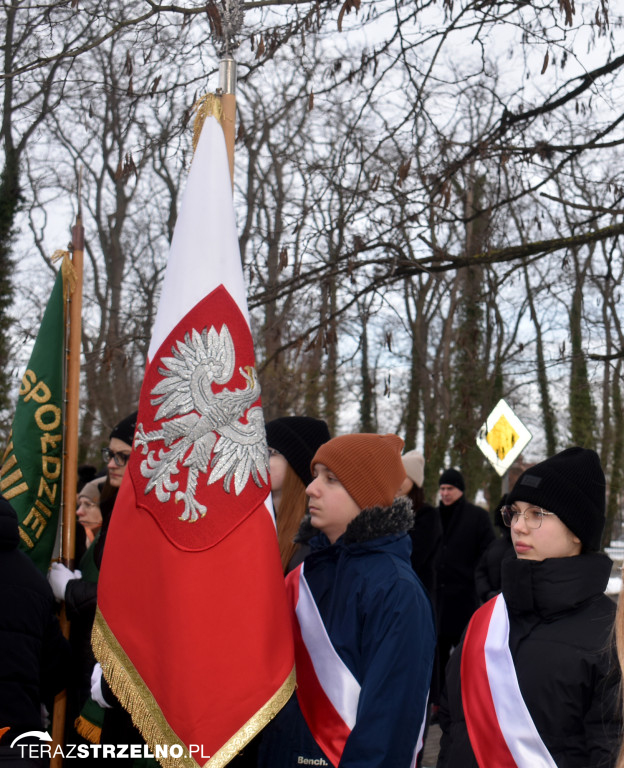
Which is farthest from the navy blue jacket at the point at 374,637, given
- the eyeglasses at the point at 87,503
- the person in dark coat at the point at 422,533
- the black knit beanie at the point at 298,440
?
the person in dark coat at the point at 422,533

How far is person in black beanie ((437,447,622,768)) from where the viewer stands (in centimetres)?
251

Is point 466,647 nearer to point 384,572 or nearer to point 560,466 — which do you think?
point 384,572

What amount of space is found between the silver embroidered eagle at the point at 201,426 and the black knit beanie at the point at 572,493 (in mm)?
887

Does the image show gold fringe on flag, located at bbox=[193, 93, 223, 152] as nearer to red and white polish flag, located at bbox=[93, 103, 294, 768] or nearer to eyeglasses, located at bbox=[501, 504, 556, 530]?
red and white polish flag, located at bbox=[93, 103, 294, 768]

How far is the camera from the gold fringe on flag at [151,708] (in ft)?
8.65

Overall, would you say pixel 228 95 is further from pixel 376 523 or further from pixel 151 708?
pixel 151 708

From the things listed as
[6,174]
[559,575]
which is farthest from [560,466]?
[6,174]

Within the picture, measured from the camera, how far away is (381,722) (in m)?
2.58

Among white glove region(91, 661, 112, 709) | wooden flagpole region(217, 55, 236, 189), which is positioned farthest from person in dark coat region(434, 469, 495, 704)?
wooden flagpole region(217, 55, 236, 189)

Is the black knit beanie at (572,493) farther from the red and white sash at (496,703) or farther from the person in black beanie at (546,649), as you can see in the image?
the red and white sash at (496,703)

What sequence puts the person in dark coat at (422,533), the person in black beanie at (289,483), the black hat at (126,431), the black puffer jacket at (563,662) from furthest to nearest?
the person in dark coat at (422,533)
the black hat at (126,431)
the person in black beanie at (289,483)
the black puffer jacket at (563,662)

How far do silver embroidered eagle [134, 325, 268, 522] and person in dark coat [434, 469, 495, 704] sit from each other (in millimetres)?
4726

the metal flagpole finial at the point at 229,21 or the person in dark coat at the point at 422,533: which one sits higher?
the metal flagpole finial at the point at 229,21

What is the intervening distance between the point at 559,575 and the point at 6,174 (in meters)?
16.4
